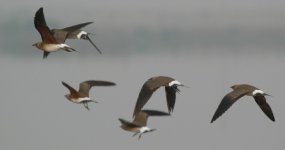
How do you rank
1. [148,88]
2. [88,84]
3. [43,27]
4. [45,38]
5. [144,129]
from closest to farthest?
[144,129] → [43,27] → [45,38] → [148,88] → [88,84]

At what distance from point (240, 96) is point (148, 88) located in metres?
1.30

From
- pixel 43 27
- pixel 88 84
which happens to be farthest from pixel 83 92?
pixel 43 27

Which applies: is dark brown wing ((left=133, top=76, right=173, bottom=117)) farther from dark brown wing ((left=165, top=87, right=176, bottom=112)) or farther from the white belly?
the white belly

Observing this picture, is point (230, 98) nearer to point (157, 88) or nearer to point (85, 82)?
point (157, 88)

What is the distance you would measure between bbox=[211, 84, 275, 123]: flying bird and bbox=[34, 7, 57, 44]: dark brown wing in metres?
2.47

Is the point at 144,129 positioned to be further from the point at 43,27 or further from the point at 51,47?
the point at 43,27

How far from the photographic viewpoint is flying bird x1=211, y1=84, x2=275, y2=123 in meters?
20.5

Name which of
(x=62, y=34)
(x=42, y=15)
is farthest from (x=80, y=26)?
(x=42, y=15)

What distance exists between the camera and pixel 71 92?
68.6 ft

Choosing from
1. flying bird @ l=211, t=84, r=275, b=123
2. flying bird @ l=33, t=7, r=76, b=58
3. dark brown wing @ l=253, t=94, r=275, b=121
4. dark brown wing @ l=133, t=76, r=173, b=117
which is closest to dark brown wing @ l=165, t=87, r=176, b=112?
dark brown wing @ l=133, t=76, r=173, b=117

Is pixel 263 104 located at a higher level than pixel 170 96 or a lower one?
higher

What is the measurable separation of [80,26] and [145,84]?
1.46 meters

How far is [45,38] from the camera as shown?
2033 cm

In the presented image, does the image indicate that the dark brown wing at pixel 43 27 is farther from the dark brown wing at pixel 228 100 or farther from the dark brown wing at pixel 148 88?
the dark brown wing at pixel 228 100
